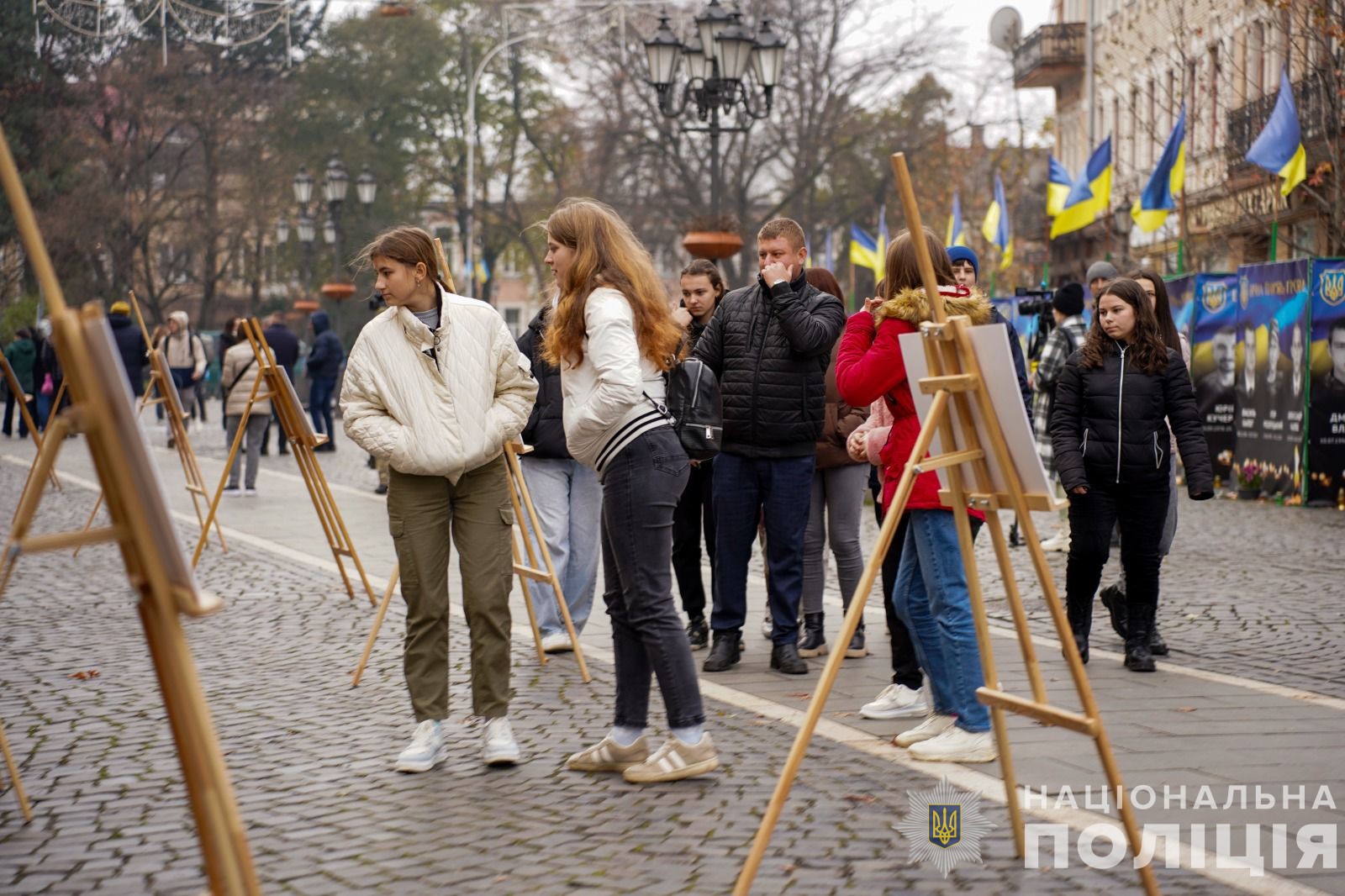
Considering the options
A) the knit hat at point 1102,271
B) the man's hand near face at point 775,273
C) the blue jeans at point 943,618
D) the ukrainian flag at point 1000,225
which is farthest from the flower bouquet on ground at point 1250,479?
the blue jeans at point 943,618

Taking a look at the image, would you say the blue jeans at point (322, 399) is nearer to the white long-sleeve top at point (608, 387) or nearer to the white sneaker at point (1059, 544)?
the white sneaker at point (1059, 544)

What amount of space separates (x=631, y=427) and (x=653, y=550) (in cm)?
42

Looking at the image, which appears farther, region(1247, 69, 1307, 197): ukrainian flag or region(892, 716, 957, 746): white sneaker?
region(1247, 69, 1307, 197): ukrainian flag

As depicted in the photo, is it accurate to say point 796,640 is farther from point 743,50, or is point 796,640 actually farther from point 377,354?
point 743,50

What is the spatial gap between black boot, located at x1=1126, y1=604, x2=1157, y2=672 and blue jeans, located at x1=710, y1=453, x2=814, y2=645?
1583 millimetres

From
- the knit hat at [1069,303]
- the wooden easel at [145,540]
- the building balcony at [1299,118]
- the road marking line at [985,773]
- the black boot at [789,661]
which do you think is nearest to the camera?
the wooden easel at [145,540]

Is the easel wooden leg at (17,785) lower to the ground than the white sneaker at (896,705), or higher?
higher

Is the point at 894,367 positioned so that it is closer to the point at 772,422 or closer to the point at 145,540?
the point at 772,422

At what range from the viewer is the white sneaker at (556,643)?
322 inches

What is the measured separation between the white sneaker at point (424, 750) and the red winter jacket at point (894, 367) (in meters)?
1.91

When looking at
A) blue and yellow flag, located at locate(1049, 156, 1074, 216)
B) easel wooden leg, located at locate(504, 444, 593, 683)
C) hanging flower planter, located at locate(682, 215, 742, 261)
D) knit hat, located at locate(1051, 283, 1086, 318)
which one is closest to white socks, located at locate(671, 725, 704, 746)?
easel wooden leg, located at locate(504, 444, 593, 683)

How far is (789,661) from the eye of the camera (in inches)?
301

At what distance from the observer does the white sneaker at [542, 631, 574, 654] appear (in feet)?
26.9

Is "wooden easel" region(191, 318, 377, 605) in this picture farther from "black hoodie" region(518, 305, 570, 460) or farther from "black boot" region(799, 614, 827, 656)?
"black boot" region(799, 614, 827, 656)
